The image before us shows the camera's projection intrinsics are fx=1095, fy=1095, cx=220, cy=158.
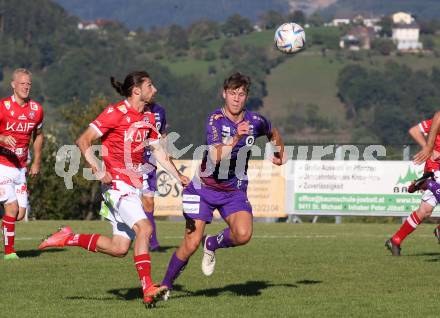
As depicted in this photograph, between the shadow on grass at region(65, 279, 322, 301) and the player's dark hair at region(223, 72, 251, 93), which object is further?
the shadow on grass at region(65, 279, 322, 301)

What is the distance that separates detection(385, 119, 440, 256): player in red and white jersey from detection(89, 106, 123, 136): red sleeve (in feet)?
18.8

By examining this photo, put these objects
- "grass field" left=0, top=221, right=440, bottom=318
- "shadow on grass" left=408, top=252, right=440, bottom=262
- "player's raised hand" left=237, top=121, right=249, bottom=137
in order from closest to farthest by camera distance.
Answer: "grass field" left=0, top=221, right=440, bottom=318 < "player's raised hand" left=237, top=121, right=249, bottom=137 < "shadow on grass" left=408, top=252, right=440, bottom=262

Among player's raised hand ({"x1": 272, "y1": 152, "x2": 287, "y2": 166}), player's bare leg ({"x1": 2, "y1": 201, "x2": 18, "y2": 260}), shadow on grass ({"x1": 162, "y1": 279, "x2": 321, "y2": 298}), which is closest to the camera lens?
player's raised hand ({"x1": 272, "y1": 152, "x2": 287, "y2": 166})

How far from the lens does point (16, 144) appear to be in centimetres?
1576

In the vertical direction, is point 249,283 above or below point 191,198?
below

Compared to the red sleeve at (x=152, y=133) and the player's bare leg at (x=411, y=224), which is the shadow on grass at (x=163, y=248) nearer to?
the player's bare leg at (x=411, y=224)

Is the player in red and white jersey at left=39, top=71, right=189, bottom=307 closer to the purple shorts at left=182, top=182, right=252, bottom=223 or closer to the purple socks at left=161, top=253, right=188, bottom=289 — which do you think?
the purple shorts at left=182, top=182, right=252, bottom=223

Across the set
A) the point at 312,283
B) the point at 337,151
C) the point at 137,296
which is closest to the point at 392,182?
the point at 337,151

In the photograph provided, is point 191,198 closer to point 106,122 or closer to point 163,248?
point 106,122

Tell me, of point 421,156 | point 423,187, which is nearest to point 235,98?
point 421,156

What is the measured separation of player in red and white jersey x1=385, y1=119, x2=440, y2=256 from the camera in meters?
16.2

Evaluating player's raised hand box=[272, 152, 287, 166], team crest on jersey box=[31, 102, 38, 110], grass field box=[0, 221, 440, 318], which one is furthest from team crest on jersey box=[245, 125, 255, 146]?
team crest on jersey box=[31, 102, 38, 110]

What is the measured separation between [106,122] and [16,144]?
4.74 m

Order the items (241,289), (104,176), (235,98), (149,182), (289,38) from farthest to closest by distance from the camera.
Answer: (289,38)
(149,182)
(241,289)
(235,98)
(104,176)
